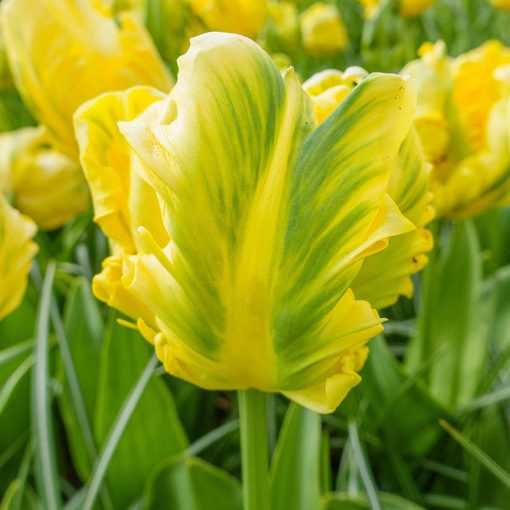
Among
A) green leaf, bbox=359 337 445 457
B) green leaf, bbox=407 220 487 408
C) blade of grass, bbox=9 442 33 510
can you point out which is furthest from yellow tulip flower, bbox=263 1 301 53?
blade of grass, bbox=9 442 33 510

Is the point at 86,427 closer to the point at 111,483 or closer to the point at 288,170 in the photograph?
the point at 111,483

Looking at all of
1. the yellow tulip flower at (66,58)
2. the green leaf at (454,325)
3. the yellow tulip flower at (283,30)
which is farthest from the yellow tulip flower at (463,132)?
the yellow tulip flower at (283,30)

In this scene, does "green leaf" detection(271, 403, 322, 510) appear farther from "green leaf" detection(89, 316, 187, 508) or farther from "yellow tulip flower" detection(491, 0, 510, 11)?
"yellow tulip flower" detection(491, 0, 510, 11)

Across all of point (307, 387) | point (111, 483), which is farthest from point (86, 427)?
point (307, 387)

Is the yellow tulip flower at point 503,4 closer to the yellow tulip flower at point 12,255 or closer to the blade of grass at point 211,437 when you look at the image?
the blade of grass at point 211,437

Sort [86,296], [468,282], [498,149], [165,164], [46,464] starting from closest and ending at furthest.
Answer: [165,164], [46,464], [498,149], [86,296], [468,282]

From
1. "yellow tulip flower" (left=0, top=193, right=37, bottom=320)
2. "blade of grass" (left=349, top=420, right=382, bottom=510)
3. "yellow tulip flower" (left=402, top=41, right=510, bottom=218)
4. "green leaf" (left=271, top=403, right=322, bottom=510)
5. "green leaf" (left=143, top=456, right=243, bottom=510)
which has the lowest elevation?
"green leaf" (left=143, top=456, right=243, bottom=510)
